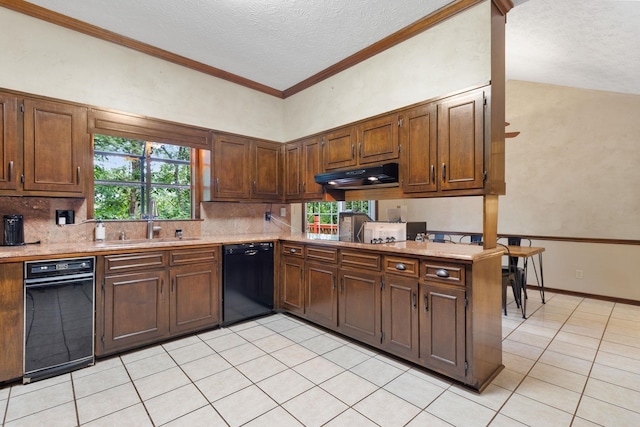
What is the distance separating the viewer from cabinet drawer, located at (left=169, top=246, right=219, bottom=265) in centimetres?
293

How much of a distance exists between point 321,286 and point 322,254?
362 mm

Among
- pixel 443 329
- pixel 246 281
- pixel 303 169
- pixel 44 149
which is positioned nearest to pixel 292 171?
pixel 303 169

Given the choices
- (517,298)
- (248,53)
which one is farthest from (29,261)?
(517,298)

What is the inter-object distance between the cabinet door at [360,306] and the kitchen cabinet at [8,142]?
3034mm

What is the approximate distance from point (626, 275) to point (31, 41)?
7.66 m

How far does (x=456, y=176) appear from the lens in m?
2.46

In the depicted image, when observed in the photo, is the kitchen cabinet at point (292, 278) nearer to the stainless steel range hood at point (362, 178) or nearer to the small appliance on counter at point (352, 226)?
the small appliance on counter at point (352, 226)

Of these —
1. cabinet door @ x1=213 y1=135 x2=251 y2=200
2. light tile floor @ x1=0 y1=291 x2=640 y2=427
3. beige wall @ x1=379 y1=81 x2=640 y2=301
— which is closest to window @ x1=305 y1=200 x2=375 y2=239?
cabinet door @ x1=213 y1=135 x2=251 y2=200

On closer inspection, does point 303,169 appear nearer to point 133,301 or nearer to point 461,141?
point 461,141

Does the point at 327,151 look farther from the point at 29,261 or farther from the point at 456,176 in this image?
the point at 29,261

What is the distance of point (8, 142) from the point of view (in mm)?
2453

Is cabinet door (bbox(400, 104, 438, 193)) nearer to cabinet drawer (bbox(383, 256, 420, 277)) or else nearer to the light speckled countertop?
the light speckled countertop

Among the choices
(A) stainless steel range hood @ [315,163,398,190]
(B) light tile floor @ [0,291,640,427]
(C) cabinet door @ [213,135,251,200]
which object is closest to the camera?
(B) light tile floor @ [0,291,640,427]

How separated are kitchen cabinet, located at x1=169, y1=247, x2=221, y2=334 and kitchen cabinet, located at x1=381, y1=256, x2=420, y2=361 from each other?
1839 millimetres
